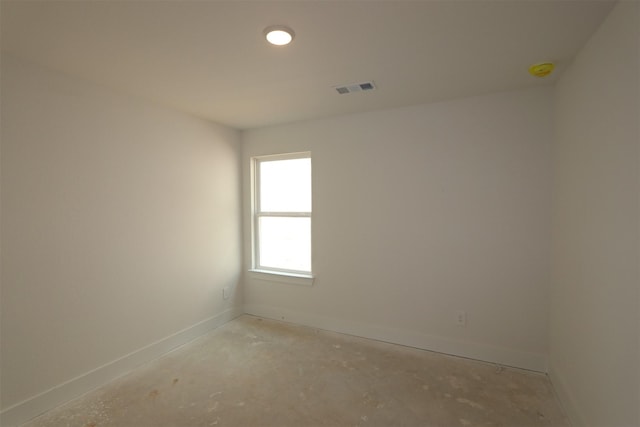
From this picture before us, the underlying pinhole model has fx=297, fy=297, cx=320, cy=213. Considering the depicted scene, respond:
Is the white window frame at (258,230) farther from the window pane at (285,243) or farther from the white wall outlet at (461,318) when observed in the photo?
the white wall outlet at (461,318)

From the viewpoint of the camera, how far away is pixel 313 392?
2232 millimetres

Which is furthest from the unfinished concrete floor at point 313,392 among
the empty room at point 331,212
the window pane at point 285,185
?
the window pane at point 285,185

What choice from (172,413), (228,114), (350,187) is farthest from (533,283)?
(228,114)

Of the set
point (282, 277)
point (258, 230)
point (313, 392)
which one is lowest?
point (313, 392)

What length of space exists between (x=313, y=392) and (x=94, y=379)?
1.70m

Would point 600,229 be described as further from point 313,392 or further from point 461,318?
point 313,392

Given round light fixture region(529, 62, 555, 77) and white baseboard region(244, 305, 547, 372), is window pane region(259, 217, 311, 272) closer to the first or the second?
white baseboard region(244, 305, 547, 372)

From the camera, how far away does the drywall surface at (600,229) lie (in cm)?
131

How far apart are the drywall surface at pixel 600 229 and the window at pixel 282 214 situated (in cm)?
235

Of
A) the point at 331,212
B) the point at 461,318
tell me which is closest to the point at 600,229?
the point at 461,318

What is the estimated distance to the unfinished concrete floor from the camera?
76.9 inches

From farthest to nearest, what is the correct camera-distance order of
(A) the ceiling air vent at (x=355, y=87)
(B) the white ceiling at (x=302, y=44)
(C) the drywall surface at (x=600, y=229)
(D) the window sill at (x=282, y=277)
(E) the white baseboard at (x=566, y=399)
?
(D) the window sill at (x=282, y=277)
(A) the ceiling air vent at (x=355, y=87)
(E) the white baseboard at (x=566, y=399)
(B) the white ceiling at (x=302, y=44)
(C) the drywall surface at (x=600, y=229)

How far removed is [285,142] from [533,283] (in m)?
2.83

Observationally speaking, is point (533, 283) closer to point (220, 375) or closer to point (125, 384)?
point (220, 375)
